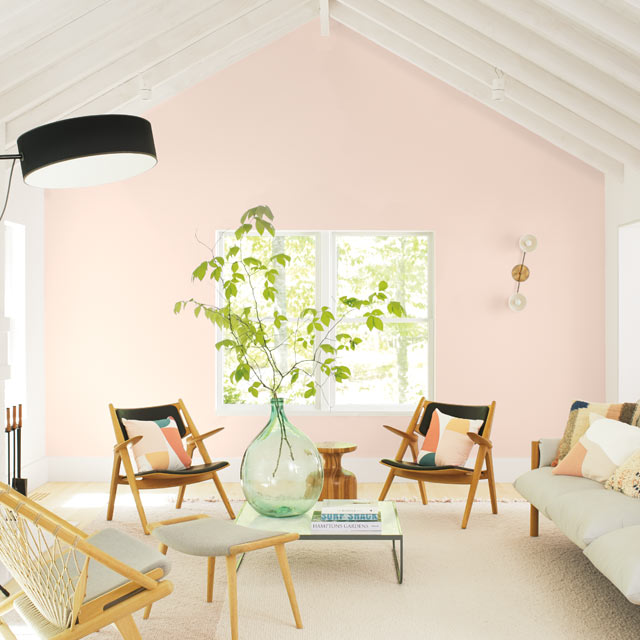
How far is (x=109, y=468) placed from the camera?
238 inches

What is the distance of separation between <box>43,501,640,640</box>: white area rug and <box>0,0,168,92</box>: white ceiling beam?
2.99 m

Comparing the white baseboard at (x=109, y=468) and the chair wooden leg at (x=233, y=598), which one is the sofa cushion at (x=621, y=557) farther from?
the white baseboard at (x=109, y=468)

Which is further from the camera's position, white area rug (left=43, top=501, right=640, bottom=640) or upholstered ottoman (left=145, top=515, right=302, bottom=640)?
white area rug (left=43, top=501, right=640, bottom=640)

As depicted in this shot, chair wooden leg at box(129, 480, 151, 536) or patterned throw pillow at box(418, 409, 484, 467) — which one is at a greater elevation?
patterned throw pillow at box(418, 409, 484, 467)

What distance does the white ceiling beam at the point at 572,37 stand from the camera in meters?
4.14

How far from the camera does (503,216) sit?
607cm

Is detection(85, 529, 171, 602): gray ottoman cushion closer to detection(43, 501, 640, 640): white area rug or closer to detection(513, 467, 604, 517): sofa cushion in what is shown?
detection(43, 501, 640, 640): white area rug

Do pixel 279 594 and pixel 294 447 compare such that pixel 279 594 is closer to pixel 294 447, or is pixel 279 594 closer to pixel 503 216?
pixel 294 447

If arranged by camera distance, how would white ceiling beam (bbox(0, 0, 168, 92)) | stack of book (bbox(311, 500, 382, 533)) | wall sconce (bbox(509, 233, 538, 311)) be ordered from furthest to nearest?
wall sconce (bbox(509, 233, 538, 311))
white ceiling beam (bbox(0, 0, 168, 92))
stack of book (bbox(311, 500, 382, 533))

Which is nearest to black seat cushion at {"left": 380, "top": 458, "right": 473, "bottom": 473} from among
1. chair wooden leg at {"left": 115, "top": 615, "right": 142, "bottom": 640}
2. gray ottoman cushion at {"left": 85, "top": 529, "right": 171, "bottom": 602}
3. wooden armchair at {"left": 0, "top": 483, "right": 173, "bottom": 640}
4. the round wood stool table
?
the round wood stool table

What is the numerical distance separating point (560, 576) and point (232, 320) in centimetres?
221

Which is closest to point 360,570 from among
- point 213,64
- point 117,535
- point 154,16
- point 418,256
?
point 117,535

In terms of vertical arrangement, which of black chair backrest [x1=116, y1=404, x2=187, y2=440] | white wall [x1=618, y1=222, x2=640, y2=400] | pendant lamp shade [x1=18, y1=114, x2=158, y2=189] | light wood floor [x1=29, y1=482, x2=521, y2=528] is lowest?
light wood floor [x1=29, y1=482, x2=521, y2=528]

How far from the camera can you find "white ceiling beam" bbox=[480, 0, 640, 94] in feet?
13.6
